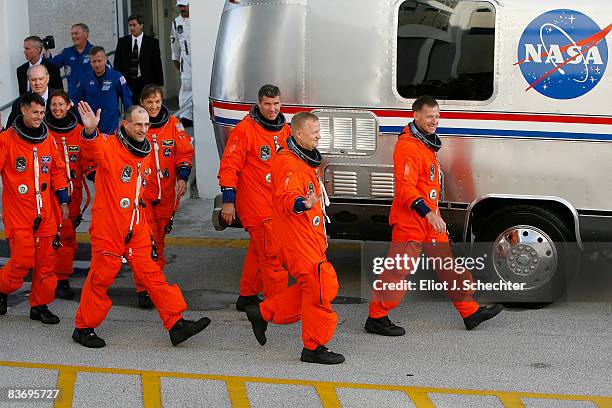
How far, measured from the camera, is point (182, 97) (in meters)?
14.6

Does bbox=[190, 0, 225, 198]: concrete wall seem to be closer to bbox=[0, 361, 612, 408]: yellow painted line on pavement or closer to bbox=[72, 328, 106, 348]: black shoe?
bbox=[72, 328, 106, 348]: black shoe

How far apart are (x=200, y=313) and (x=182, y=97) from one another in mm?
5896

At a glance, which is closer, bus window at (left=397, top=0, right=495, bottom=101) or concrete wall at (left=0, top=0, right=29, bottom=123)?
bus window at (left=397, top=0, right=495, bottom=101)

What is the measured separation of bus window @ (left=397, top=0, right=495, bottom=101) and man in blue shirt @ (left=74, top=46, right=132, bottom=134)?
434 cm

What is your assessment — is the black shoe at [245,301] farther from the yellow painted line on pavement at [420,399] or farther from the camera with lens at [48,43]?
the camera with lens at [48,43]

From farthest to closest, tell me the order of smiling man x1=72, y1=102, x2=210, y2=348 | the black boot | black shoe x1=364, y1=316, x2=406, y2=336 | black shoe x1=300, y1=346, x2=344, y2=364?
black shoe x1=364, y1=316, x2=406, y2=336
smiling man x1=72, y1=102, x2=210, y2=348
the black boot
black shoe x1=300, y1=346, x2=344, y2=364

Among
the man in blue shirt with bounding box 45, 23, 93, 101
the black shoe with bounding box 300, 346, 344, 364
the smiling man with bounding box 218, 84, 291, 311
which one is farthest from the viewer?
the man in blue shirt with bounding box 45, 23, 93, 101

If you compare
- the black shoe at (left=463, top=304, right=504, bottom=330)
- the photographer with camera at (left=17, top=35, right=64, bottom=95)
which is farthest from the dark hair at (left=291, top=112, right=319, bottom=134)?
the photographer with camera at (left=17, top=35, right=64, bottom=95)

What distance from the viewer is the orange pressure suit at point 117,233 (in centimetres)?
816

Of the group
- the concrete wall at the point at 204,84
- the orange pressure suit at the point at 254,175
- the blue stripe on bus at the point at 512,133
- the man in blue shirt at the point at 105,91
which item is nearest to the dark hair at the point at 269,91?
the orange pressure suit at the point at 254,175

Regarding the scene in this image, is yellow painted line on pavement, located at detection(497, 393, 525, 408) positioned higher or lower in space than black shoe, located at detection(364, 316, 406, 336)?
lower

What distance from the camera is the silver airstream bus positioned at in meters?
8.88

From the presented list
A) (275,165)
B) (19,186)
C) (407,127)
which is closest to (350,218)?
(407,127)

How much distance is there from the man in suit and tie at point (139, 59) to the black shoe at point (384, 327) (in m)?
6.52
